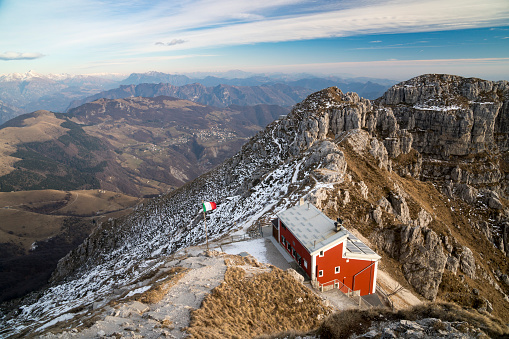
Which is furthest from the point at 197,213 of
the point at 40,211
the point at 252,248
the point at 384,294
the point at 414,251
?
the point at 40,211

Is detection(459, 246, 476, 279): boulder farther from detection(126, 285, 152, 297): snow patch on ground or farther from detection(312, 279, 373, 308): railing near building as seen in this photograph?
detection(126, 285, 152, 297): snow patch on ground

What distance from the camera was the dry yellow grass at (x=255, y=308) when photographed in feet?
57.7

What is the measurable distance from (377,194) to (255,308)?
116 feet

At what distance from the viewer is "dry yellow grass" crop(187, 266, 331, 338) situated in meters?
17.6

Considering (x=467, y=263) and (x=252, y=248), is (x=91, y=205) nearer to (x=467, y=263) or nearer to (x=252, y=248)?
(x=252, y=248)

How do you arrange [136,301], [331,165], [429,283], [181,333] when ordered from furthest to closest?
1. [331,165]
2. [429,283]
3. [136,301]
4. [181,333]

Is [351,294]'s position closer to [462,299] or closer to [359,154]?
[462,299]

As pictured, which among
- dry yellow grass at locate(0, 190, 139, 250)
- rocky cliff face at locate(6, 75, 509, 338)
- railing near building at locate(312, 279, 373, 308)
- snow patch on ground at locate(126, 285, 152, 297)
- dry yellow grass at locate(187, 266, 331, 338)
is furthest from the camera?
dry yellow grass at locate(0, 190, 139, 250)

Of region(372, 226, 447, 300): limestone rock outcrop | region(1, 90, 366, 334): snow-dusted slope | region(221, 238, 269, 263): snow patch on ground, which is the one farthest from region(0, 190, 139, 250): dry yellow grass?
region(372, 226, 447, 300): limestone rock outcrop

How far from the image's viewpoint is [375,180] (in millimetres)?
52062

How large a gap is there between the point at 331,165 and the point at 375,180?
1002 cm

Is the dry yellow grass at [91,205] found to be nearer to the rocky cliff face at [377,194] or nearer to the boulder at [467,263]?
the rocky cliff face at [377,194]

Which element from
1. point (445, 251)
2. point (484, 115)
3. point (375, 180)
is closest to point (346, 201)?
point (375, 180)

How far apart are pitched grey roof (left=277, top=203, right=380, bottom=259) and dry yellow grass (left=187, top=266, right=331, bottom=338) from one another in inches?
198
